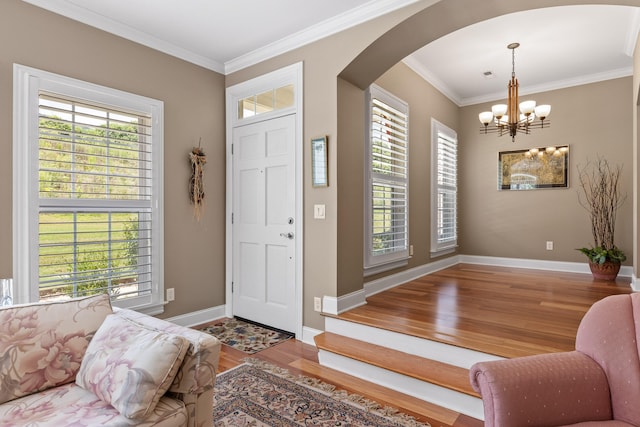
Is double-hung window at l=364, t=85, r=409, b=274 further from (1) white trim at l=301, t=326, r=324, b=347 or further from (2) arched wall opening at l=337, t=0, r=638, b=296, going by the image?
(1) white trim at l=301, t=326, r=324, b=347

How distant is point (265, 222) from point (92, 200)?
1496 millimetres

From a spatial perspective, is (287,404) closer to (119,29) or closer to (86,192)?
(86,192)

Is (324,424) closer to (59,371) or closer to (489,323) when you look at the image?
(59,371)

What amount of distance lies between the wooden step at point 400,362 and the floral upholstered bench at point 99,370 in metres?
1.33

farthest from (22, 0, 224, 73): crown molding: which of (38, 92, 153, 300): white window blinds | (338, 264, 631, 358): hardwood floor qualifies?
(338, 264, 631, 358): hardwood floor

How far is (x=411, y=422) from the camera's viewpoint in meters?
2.08

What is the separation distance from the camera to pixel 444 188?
5293 mm

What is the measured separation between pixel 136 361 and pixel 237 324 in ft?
7.91

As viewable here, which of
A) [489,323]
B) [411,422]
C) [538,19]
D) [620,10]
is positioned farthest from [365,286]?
[620,10]

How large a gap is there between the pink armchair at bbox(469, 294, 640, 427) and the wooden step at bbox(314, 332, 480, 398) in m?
0.78

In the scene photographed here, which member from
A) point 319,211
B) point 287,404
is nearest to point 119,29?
point 319,211

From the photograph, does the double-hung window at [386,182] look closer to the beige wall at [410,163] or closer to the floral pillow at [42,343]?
the beige wall at [410,163]

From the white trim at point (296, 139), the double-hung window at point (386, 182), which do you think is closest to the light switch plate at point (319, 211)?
the white trim at point (296, 139)

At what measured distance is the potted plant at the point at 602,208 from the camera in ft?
14.5
